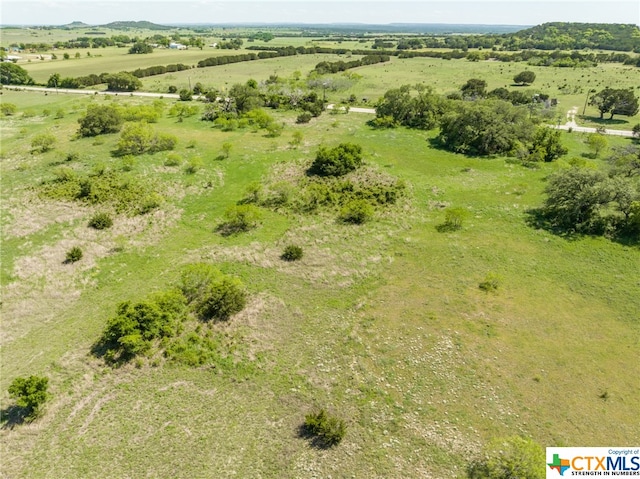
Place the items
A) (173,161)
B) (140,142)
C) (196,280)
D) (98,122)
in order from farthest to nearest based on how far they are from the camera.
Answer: (98,122) → (140,142) → (173,161) → (196,280)

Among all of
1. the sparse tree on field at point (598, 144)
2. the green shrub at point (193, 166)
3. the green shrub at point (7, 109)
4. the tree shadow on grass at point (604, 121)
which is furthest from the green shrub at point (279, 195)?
the green shrub at point (7, 109)

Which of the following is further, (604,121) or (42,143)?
(604,121)

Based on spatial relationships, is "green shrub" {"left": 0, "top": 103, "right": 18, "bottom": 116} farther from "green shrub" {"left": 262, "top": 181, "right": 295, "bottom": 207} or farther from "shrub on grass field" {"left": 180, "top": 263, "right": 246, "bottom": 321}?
"shrub on grass field" {"left": 180, "top": 263, "right": 246, "bottom": 321}

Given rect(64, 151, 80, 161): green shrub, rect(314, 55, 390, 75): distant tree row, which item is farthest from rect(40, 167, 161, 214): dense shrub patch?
rect(314, 55, 390, 75): distant tree row

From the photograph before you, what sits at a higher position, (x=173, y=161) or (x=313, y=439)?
(x=173, y=161)

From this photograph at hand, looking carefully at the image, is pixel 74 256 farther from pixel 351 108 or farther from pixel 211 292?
pixel 351 108

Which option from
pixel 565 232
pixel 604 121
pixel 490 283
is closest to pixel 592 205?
pixel 565 232

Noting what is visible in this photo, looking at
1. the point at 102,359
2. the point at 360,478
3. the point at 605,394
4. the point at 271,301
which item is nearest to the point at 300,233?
the point at 271,301

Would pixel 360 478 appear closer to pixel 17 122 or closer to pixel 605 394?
pixel 605 394
